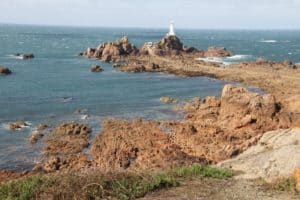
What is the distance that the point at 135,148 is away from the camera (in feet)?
102

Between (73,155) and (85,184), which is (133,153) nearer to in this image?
(73,155)

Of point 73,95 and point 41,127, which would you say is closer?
point 41,127

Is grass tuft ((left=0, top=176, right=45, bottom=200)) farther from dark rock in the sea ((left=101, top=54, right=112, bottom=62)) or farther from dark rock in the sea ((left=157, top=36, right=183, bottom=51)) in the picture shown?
dark rock in the sea ((left=157, top=36, right=183, bottom=51))

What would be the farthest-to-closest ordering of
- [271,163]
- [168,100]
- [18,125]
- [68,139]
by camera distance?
[168,100] < [18,125] < [68,139] < [271,163]

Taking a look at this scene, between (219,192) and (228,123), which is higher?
(219,192)

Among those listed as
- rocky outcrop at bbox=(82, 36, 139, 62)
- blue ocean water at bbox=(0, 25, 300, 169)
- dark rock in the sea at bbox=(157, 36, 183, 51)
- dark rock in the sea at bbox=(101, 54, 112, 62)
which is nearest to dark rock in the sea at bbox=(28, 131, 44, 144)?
blue ocean water at bbox=(0, 25, 300, 169)

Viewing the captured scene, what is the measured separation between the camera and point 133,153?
100 feet

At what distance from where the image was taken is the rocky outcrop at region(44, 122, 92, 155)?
105 feet

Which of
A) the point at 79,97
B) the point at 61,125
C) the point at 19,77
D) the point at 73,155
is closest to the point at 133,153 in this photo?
the point at 73,155

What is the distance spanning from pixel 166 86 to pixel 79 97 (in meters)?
12.2

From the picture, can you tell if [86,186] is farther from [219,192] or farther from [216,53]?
[216,53]

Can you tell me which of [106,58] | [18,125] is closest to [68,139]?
[18,125]

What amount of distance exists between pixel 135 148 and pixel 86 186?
56.9 feet

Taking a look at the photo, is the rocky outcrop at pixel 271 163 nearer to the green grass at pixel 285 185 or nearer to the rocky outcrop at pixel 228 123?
the green grass at pixel 285 185
